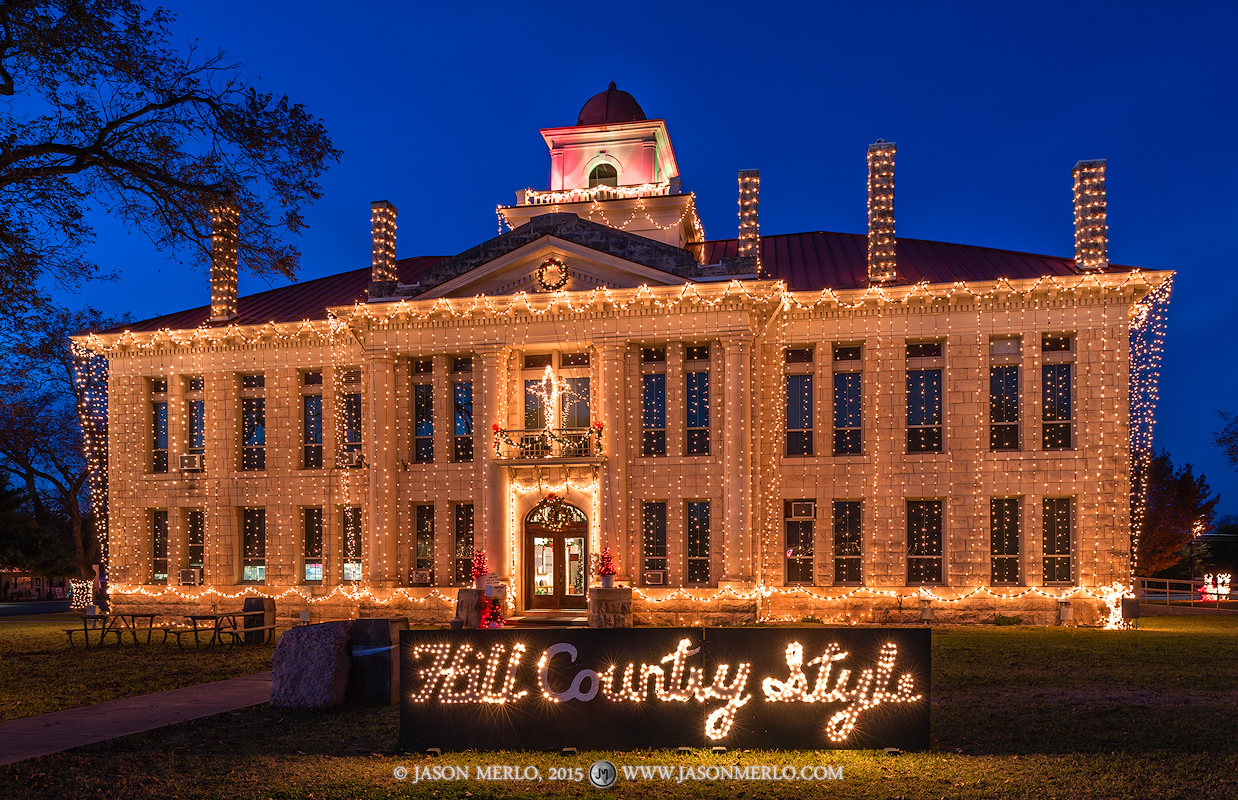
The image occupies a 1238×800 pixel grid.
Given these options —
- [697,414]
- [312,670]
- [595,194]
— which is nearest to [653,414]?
[697,414]

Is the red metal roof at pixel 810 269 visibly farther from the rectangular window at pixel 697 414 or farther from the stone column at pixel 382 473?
the rectangular window at pixel 697 414

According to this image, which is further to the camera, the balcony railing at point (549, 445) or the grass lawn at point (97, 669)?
the balcony railing at point (549, 445)

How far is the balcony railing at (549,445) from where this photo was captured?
23953 millimetres

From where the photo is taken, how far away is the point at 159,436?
1147 inches

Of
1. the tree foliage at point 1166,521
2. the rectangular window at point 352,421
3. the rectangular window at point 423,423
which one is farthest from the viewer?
the tree foliage at point 1166,521

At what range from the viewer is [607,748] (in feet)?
27.8

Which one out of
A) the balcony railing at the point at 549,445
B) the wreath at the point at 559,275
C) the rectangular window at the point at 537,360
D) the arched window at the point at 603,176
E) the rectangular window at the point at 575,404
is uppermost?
the arched window at the point at 603,176

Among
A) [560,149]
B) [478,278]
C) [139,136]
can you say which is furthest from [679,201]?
[139,136]

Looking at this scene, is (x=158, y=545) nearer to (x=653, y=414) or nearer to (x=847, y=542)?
(x=653, y=414)

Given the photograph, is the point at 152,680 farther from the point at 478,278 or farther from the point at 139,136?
the point at 478,278

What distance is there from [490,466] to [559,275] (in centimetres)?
535

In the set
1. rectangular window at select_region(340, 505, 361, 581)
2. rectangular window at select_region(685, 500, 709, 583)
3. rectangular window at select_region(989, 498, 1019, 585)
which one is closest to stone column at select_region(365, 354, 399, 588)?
rectangular window at select_region(340, 505, 361, 581)

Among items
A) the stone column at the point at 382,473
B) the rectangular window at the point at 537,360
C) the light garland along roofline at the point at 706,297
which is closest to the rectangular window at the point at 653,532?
the rectangular window at the point at 537,360

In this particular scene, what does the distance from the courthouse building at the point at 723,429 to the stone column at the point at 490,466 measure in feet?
0.27
